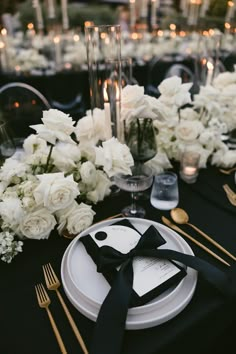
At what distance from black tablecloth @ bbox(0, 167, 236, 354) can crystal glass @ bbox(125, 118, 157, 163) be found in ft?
0.70

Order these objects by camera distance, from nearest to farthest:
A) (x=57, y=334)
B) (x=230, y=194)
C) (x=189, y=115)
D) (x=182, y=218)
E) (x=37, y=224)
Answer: (x=57, y=334) < (x=37, y=224) < (x=182, y=218) < (x=230, y=194) < (x=189, y=115)

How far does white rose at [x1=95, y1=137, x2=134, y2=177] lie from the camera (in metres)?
0.83

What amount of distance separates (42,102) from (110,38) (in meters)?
0.74

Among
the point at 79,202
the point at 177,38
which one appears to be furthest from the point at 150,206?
the point at 177,38

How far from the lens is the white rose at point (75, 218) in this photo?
886 mm

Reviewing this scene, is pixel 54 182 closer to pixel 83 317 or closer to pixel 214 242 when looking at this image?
pixel 83 317

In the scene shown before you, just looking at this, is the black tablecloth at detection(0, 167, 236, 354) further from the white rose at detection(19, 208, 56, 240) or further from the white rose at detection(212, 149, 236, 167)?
the white rose at detection(212, 149, 236, 167)

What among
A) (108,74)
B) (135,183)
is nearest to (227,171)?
(135,183)

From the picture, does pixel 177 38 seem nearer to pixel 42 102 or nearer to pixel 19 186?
pixel 42 102

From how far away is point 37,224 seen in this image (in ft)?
2.83

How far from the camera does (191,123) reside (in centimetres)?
123

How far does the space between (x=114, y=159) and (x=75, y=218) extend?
0.21 m

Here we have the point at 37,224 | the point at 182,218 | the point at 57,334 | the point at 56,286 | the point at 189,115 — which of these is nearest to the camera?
the point at 57,334

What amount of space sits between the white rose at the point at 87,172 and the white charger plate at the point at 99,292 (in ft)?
0.71
